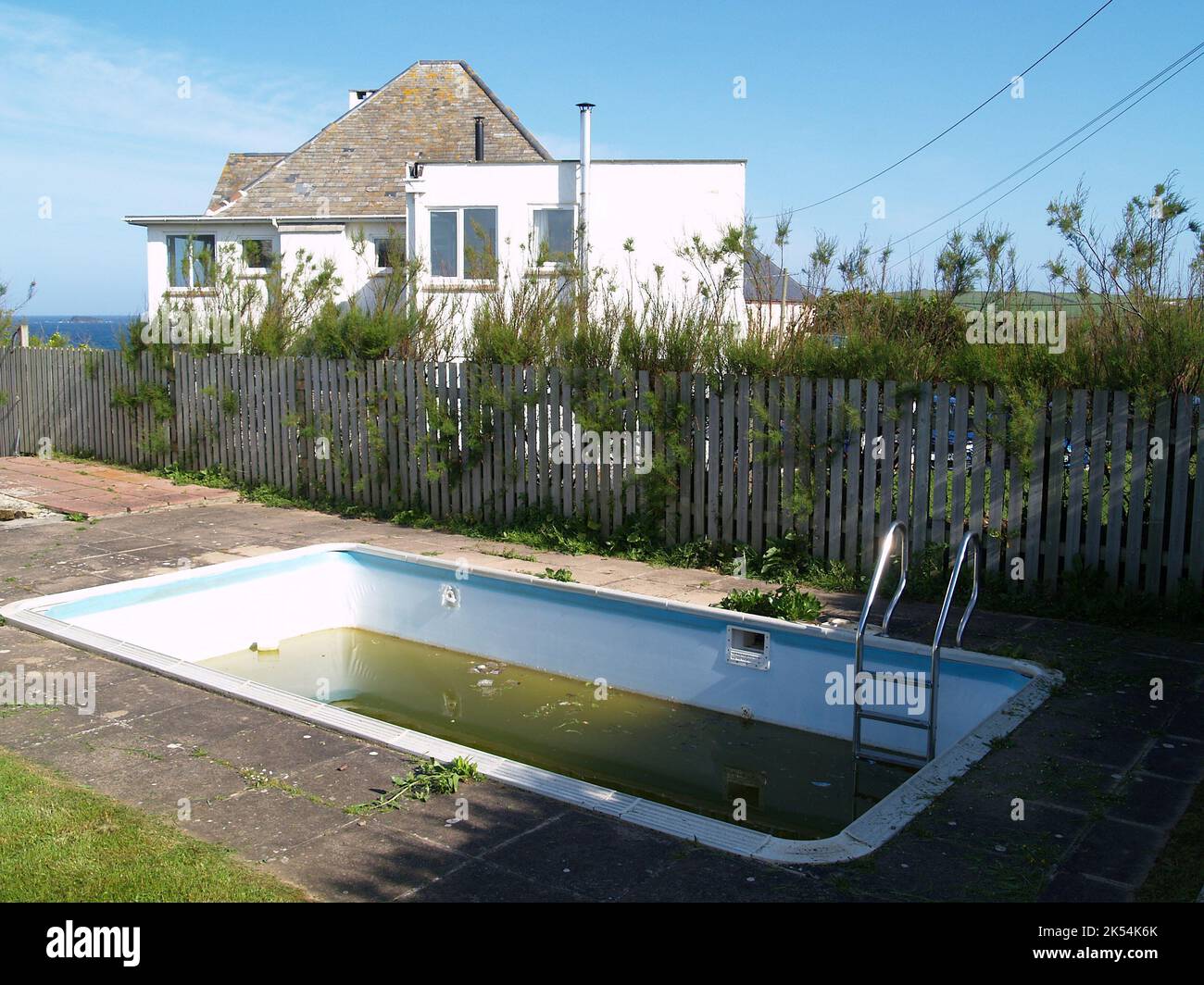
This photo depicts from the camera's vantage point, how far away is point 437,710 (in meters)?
8.58

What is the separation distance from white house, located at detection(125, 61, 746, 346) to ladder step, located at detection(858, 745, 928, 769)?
8.12 meters

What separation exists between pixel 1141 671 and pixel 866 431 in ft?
10.4

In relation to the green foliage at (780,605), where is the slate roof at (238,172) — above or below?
above

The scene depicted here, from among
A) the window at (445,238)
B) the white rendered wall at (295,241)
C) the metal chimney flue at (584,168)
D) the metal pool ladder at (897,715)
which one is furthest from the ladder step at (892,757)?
the white rendered wall at (295,241)

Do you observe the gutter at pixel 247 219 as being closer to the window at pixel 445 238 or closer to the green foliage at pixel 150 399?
the window at pixel 445 238

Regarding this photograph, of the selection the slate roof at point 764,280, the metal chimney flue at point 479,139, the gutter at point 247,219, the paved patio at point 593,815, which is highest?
the metal chimney flue at point 479,139

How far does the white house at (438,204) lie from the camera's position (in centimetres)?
2094

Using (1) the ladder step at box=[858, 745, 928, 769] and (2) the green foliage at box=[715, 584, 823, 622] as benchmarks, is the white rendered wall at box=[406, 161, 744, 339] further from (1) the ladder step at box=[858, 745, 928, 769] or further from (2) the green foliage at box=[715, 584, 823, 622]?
(1) the ladder step at box=[858, 745, 928, 769]

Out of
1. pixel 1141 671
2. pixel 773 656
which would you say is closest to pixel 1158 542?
pixel 1141 671

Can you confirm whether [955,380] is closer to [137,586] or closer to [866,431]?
[866,431]

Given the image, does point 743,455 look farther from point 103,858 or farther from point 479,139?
point 479,139

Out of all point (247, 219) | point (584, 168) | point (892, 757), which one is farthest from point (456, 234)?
point (892, 757)

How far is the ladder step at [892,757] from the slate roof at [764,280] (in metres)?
5.78

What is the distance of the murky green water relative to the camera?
264 inches
